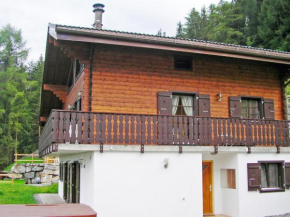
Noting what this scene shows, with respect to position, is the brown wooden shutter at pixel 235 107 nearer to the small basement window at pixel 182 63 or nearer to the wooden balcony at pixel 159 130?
the wooden balcony at pixel 159 130

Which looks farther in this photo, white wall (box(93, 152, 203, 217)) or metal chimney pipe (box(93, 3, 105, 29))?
metal chimney pipe (box(93, 3, 105, 29))

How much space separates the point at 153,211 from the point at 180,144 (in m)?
2.13

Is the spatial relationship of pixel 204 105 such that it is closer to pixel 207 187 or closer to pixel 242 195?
pixel 207 187

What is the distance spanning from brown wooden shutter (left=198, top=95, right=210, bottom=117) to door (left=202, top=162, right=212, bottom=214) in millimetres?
1713

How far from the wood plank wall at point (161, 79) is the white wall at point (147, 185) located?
1942 millimetres

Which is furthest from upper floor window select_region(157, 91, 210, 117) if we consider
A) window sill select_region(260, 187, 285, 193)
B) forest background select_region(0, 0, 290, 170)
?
forest background select_region(0, 0, 290, 170)

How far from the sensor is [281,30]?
1479 inches

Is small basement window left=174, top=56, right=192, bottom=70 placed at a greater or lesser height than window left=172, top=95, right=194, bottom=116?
greater

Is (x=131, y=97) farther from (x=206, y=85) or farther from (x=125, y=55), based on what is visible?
(x=206, y=85)

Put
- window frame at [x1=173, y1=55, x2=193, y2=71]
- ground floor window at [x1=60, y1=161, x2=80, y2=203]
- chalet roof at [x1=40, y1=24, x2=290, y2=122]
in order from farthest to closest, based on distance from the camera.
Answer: ground floor window at [x1=60, y1=161, x2=80, y2=203] → window frame at [x1=173, y1=55, x2=193, y2=71] → chalet roof at [x1=40, y1=24, x2=290, y2=122]

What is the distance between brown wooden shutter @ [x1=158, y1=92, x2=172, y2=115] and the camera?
1273 centimetres

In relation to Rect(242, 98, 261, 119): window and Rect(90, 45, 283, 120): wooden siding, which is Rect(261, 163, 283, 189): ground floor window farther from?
Rect(90, 45, 283, 120): wooden siding

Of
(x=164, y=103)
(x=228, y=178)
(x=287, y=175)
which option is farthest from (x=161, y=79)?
(x=287, y=175)

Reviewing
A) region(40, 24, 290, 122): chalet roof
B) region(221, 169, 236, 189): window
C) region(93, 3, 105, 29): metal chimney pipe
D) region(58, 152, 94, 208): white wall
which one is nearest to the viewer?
region(58, 152, 94, 208): white wall
